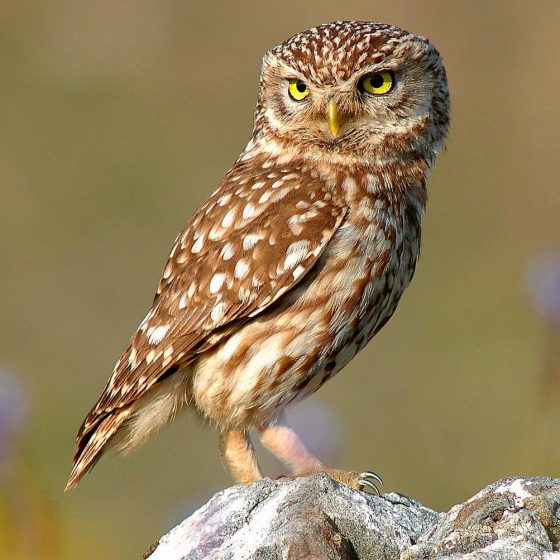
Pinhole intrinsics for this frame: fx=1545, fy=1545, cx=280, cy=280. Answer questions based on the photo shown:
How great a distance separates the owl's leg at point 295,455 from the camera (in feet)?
15.4

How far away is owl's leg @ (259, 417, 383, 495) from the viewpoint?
468 centimetres

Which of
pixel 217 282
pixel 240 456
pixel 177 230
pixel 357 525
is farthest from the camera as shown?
pixel 177 230

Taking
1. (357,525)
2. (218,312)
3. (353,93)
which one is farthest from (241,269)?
(357,525)

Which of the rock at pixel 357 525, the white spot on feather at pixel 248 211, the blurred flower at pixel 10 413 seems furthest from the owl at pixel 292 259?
the rock at pixel 357 525

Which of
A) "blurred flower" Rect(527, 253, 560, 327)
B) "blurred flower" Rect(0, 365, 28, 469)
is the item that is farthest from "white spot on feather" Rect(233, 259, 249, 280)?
"blurred flower" Rect(527, 253, 560, 327)

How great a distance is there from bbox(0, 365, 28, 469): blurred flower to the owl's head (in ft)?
4.32

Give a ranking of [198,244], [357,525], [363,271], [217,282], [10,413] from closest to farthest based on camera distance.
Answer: [357,525]
[10,413]
[363,271]
[217,282]
[198,244]

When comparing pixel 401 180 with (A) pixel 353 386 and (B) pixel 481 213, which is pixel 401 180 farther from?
(B) pixel 481 213

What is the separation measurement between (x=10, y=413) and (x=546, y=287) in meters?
1.81

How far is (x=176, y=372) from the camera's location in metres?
5.15

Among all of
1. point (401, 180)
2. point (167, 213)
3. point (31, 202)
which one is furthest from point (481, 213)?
point (401, 180)

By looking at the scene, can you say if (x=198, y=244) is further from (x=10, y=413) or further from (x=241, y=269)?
(x=10, y=413)

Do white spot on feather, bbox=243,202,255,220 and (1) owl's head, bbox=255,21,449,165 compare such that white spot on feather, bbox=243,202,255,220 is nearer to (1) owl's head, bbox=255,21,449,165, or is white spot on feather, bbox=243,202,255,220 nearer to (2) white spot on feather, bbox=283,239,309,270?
(2) white spot on feather, bbox=283,239,309,270

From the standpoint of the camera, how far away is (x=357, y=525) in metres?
3.88
